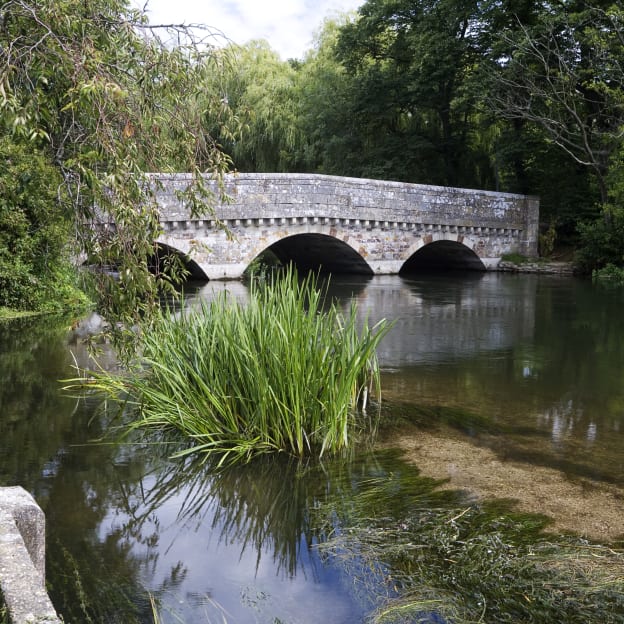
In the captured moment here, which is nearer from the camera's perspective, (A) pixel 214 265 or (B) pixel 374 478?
(B) pixel 374 478

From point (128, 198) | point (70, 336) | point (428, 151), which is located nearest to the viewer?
point (128, 198)

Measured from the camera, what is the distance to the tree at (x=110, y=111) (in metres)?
3.68

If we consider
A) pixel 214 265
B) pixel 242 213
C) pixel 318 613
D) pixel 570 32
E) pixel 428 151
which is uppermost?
pixel 570 32

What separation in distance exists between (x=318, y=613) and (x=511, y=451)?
246cm

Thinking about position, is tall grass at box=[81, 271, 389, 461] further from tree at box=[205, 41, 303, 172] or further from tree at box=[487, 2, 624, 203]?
tree at box=[205, 41, 303, 172]

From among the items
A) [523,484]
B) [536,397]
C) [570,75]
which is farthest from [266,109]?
[523,484]

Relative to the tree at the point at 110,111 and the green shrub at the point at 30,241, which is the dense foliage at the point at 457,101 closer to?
the green shrub at the point at 30,241

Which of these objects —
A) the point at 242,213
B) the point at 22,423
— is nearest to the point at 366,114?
the point at 242,213

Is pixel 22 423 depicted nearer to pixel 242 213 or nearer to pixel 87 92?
pixel 87 92

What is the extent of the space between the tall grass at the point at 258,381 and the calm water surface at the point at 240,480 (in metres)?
0.27

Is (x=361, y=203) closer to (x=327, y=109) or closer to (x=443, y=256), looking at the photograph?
(x=443, y=256)

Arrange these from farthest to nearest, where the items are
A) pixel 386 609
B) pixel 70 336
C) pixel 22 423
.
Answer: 1. pixel 70 336
2. pixel 22 423
3. pixel 386 609

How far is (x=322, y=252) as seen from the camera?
22562mm

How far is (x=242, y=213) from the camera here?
18.3 metres
